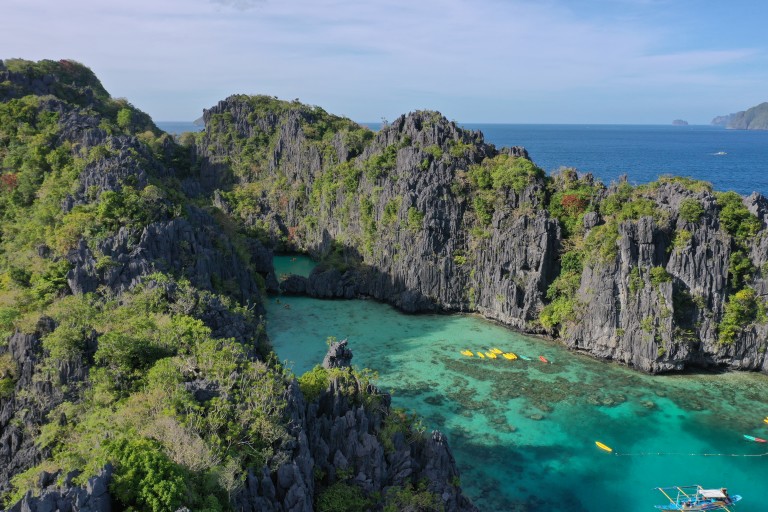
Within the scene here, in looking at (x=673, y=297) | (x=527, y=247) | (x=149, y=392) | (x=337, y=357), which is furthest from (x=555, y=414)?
(x=149, y=392)

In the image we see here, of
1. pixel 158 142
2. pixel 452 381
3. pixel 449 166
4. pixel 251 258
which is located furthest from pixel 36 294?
pixel 158 142

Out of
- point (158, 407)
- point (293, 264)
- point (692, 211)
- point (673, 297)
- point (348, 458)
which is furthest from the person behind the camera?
point (293, 264)

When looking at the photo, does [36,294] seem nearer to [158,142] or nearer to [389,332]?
[389,332]

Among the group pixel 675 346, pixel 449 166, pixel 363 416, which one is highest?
pixel 449 166

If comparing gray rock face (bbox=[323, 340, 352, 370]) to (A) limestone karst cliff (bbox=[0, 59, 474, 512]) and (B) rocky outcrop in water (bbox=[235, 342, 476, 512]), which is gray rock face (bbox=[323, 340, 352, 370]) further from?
(B) rocky outcrop in water (bbox=[235, 342, 476, 512])

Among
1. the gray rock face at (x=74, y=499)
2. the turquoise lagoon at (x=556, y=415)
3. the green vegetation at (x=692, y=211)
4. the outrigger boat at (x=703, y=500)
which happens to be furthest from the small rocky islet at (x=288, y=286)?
the outrigger boat at (x=703, y=500)

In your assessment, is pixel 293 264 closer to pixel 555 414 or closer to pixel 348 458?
pixel 555 414
